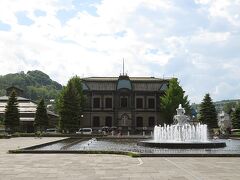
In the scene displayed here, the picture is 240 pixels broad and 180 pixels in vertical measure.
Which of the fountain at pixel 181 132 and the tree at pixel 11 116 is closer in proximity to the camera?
the fountain at pixel 181 132

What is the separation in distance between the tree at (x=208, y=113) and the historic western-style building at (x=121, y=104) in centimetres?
1007

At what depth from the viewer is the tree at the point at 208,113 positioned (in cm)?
6375

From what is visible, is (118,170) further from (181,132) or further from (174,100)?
(174,100)

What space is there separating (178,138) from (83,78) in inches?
1711

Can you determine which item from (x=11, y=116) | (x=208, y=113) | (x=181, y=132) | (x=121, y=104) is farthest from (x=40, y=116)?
(x=181, y=132)

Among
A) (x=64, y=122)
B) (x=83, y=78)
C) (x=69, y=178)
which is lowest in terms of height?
(x=69, y=178)

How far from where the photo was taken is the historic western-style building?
234 feet

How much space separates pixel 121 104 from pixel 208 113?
1642 cm

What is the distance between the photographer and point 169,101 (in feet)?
214

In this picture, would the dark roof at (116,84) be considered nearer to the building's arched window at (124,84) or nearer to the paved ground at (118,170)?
the building's arched window at (124,84)

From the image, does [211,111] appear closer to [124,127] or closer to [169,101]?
[169,101]

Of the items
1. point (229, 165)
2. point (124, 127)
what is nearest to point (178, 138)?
point (229, 165)

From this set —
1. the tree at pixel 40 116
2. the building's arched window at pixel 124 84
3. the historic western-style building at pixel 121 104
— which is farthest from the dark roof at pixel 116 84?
the tree at pixel 40 116

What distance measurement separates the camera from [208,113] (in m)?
64.1
